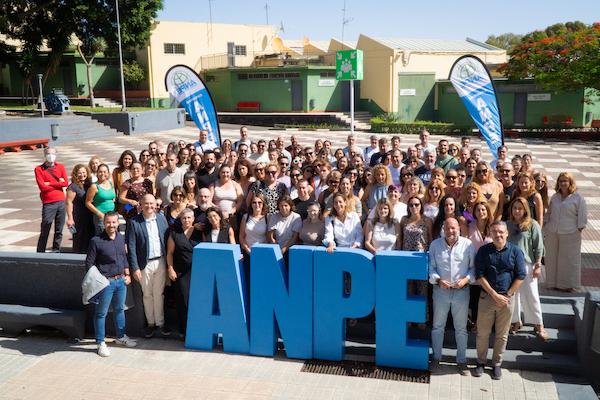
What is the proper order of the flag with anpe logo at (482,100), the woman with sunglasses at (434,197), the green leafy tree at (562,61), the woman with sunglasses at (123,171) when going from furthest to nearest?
the green leafy tree at (562,61)
the flag with anpe logo at (482,100)
the woman with sunglasses at (123,171)
the woman with sunglasses at (434,197)

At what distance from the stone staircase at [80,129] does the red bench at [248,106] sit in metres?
12.9

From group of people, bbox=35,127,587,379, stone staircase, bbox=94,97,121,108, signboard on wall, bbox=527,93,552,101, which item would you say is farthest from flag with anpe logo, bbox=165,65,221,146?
stone staircase, bbox=94,97,121,108

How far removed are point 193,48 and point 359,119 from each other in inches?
585

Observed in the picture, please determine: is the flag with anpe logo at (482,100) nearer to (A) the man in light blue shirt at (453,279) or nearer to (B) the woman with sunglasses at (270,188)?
(B) the woman with sunglasses at (270,188)

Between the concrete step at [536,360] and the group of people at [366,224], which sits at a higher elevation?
the group of people at [366,224]

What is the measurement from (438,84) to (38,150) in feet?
87.2

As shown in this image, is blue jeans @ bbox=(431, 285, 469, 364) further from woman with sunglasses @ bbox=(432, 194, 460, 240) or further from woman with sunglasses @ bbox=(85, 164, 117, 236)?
woman with sunglasses @ bbox=(85, 164, 117, 236)

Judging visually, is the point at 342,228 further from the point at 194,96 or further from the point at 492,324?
the point at 194,96

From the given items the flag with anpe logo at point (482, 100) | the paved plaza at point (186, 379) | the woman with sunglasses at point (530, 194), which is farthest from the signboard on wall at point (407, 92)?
the woman with sunglasses at point (530, 194)

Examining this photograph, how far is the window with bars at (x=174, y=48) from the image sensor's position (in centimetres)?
4316

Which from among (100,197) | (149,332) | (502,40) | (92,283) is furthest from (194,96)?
(502,40)

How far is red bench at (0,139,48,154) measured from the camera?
78.1ft

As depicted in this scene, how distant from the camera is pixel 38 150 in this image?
25.0m

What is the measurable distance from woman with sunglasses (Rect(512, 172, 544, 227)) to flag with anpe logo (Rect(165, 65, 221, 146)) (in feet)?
22.9
